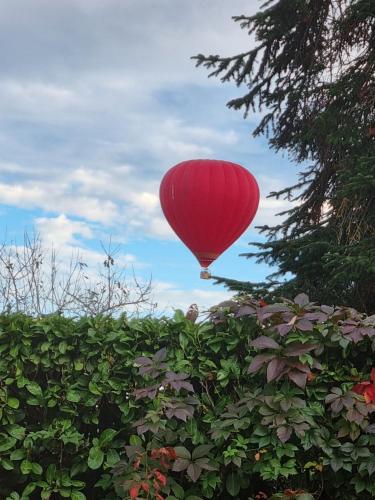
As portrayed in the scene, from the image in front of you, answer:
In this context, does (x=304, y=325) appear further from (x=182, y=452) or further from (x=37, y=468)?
(x=37, y=468)

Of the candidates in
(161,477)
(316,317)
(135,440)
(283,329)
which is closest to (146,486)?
(161,477)

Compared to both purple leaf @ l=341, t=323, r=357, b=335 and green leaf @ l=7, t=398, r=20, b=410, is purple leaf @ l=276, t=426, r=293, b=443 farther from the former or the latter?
green leaf @ l=7, t=398, r=20, b=410

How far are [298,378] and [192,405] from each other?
2.12 ft

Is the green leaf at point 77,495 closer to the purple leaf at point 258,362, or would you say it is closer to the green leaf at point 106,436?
the green leaf at point 106,436

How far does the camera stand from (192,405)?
11.1 ft

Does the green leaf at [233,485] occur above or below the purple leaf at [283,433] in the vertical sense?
below

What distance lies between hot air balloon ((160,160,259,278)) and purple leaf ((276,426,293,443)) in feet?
19.2

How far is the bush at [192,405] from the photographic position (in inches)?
123

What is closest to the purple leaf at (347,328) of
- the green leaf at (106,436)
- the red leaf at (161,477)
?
the red leaf at (161,477)

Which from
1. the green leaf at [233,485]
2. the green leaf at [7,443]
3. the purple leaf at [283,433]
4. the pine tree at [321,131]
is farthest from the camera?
the pine tree at [321,131]

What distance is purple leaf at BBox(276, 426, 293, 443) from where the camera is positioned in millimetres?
2998

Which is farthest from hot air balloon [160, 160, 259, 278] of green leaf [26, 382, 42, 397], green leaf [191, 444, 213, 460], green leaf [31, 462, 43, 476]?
green leaf [191, 444, 213, 460]

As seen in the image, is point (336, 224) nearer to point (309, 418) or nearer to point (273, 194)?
point (273, 194)

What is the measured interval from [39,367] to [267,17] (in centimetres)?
819
